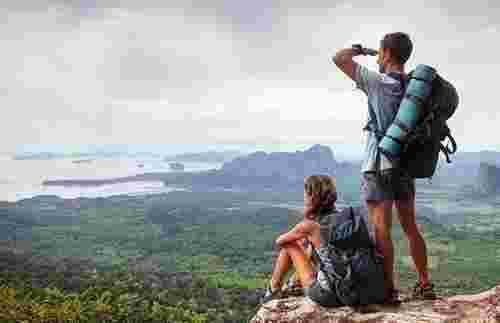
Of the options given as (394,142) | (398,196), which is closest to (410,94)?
(394,142)

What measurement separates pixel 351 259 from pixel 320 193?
747 millimetres

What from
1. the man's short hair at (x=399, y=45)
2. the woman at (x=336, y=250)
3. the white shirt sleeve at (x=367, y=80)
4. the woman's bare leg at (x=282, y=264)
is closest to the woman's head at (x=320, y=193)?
the woman at (x=336, y=250)

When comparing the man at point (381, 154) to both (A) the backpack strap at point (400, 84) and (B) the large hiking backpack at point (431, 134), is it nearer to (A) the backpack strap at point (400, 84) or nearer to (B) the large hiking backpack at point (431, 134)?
(A) the backpack strap at point (400, 84)

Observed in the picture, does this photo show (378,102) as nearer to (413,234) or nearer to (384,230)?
(384,230)

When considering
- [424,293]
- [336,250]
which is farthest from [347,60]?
[424,293]

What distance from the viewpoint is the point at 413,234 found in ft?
17.6

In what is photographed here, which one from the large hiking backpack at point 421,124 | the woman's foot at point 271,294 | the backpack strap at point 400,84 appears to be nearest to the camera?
the large hiking backpack at point 421,124

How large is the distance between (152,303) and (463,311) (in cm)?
3822

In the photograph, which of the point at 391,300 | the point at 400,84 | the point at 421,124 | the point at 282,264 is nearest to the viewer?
the point at 421,124

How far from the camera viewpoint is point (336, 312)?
17.0ft

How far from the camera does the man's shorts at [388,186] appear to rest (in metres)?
5.01

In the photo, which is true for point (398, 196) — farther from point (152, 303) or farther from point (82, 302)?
point (152, 303)

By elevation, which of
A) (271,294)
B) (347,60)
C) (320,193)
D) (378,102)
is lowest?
(271,294)

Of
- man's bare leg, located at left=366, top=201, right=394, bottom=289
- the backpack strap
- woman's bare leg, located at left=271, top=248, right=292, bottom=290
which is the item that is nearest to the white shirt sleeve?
the backpack strap
